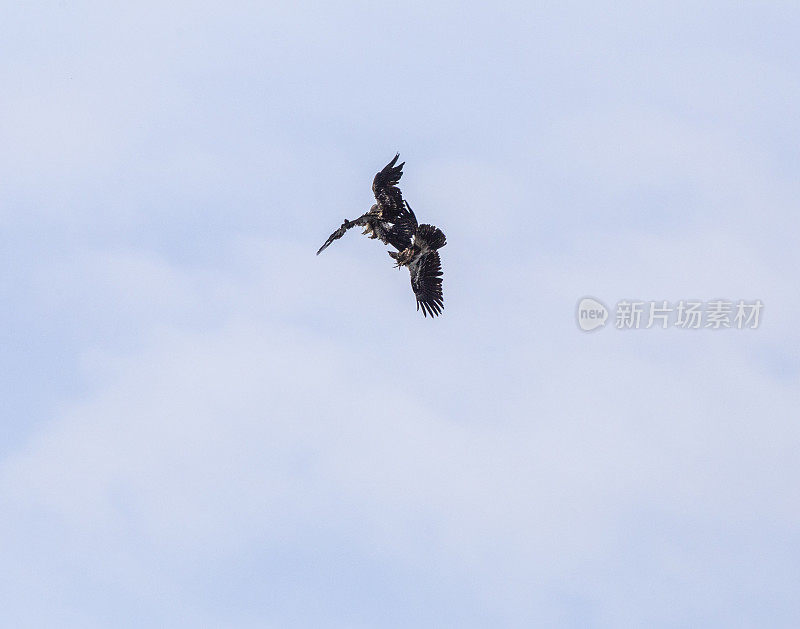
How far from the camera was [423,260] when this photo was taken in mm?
84000

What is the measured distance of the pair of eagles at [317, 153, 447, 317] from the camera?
83.8 m

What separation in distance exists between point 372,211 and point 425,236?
152 inches

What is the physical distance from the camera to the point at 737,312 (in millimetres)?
90250

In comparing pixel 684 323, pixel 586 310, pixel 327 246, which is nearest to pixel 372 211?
pixel 327 246

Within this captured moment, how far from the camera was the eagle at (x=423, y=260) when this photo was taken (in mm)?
83688

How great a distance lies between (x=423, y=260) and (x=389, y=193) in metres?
4.28

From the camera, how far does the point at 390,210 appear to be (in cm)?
8519

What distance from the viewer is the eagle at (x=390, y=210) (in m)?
84.9

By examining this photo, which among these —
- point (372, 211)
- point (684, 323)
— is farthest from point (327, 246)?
point (684, 323)

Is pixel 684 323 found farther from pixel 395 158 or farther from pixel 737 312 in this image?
pixel 395 158

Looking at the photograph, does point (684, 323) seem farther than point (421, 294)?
Yes

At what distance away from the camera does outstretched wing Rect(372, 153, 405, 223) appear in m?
85.1

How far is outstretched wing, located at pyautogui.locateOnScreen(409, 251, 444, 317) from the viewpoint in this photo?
8406 cm

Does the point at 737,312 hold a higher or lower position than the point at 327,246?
higher
